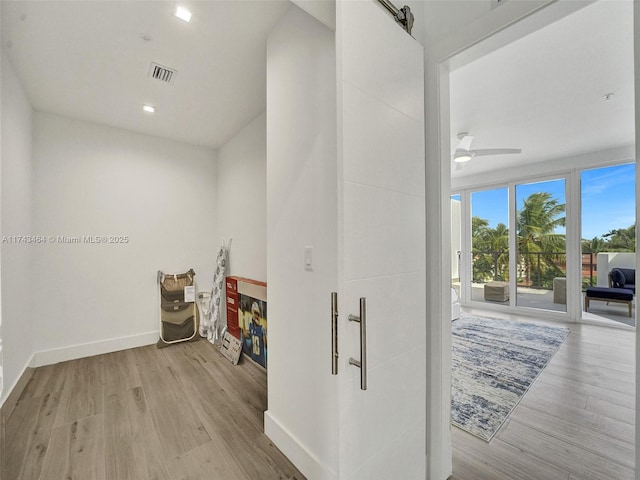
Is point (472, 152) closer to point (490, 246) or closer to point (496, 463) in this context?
point (490, 246)

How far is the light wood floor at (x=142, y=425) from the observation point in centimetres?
169

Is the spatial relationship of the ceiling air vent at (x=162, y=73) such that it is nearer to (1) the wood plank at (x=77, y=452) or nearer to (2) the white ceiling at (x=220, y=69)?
(2) the white ceiling at (x=220, y=69)

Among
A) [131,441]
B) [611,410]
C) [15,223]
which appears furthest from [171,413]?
[611,410]

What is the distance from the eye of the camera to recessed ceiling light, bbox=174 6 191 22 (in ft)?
5.96

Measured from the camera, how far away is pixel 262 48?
86.8 inches

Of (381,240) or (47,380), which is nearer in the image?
(381,240)

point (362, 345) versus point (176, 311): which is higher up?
point (362, 345)

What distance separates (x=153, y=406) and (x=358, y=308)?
2.23 m

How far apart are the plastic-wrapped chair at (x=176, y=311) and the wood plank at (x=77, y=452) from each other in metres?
1.55

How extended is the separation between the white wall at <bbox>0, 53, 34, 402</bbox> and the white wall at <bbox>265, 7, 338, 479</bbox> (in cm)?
213

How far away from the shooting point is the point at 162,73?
2477mm

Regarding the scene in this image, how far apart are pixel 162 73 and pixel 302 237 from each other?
2078 mm

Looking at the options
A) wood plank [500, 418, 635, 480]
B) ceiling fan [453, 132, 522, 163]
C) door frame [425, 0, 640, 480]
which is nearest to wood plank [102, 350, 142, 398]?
door frame [425, 0, 640, 480]

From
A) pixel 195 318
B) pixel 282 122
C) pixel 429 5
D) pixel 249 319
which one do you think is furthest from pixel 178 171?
pixel 429 5
